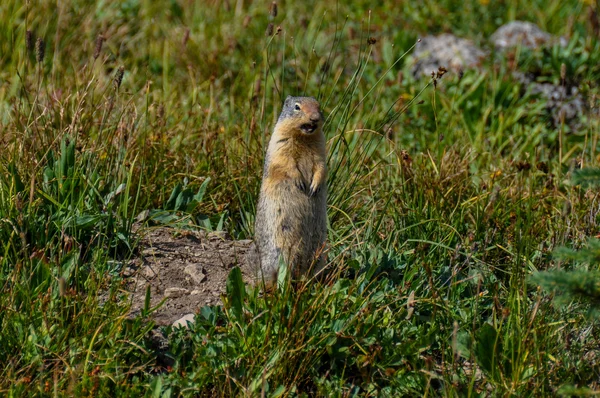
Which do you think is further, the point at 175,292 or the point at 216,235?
the point at 216,235

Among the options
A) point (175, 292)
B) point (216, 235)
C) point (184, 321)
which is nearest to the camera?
point (184, 321)

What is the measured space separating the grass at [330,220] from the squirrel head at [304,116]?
0.38 m

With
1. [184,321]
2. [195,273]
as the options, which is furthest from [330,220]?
[184,321]

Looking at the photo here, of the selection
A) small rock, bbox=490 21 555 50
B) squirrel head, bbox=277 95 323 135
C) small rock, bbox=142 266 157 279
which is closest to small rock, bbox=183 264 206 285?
small rock, bbox=142 266 157 279

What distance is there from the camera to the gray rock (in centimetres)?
796

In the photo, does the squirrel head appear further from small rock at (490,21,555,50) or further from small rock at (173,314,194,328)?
small rock at (490,21,555,50)

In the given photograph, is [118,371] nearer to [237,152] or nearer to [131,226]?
[131,226]

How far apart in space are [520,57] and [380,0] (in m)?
2.02

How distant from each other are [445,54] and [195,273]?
4235mm

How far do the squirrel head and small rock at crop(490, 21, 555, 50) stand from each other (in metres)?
4.00

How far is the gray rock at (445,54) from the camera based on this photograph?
26.1ft

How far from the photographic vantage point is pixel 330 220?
521 centimetres

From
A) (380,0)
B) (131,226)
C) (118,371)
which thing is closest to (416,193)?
(131,226)

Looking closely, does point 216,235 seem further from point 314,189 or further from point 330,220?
point 314,189
